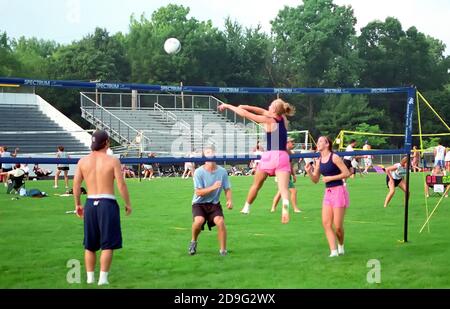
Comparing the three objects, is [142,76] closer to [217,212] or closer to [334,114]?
[334,114]

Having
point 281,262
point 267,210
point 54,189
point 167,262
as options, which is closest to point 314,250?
point 281,262

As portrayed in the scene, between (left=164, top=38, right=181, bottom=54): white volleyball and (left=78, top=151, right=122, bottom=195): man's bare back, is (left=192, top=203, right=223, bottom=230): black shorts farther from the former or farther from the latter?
(left=164, top=38, right=181, bottom=54): white volleyball

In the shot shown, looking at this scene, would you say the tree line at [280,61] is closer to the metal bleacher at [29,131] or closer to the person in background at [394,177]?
the metal bleacher at [29,131]

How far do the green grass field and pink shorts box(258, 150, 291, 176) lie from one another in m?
1.39

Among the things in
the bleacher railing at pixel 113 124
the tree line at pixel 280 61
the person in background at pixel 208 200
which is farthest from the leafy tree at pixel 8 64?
the person in background at pixel 208 200

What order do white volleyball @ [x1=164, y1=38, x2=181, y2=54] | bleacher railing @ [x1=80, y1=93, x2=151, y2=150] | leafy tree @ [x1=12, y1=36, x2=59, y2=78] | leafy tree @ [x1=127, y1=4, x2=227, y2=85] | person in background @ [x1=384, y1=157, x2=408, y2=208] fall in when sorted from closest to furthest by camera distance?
person in background @ [x1=384, y1=157, x2=408, y2=208] < bleacher railing @ [x1=80, y1=93, x2=151, y2=150] < white volleyball @ [x1=164, y1=38, x2=181, y2=54] < leafy tree @ [x1=12, y1=36, x2=59, y2=78] < leafy tree @ [x1=127, y1=4, x2=227, y2=85]

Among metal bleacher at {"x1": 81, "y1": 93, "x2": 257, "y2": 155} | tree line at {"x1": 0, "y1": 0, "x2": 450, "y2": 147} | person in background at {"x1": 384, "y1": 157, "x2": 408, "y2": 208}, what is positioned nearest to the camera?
person in background at {"x1": 384, "y1": 157, "x2": 408, "y2": 208}

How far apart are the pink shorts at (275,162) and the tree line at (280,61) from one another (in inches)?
1866

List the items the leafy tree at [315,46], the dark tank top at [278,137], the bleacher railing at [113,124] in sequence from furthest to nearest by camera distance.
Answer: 1. the leafy tree at [315,46]
2. the bleacher railing at [113,124]
3. the dark tank top at [278,137]

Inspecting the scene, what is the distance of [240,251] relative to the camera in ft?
44.4

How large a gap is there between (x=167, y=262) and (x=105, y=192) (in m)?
2.50

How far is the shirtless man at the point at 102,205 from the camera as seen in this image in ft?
33.3

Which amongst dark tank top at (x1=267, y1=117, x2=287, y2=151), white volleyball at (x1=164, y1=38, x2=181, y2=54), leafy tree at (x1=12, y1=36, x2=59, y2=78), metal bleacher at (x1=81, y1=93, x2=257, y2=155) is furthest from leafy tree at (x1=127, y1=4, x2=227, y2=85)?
dark tank top at (x1=267, y1=117, x2=287, y2=151)

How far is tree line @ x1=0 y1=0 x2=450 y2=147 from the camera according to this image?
70688 millimetres
